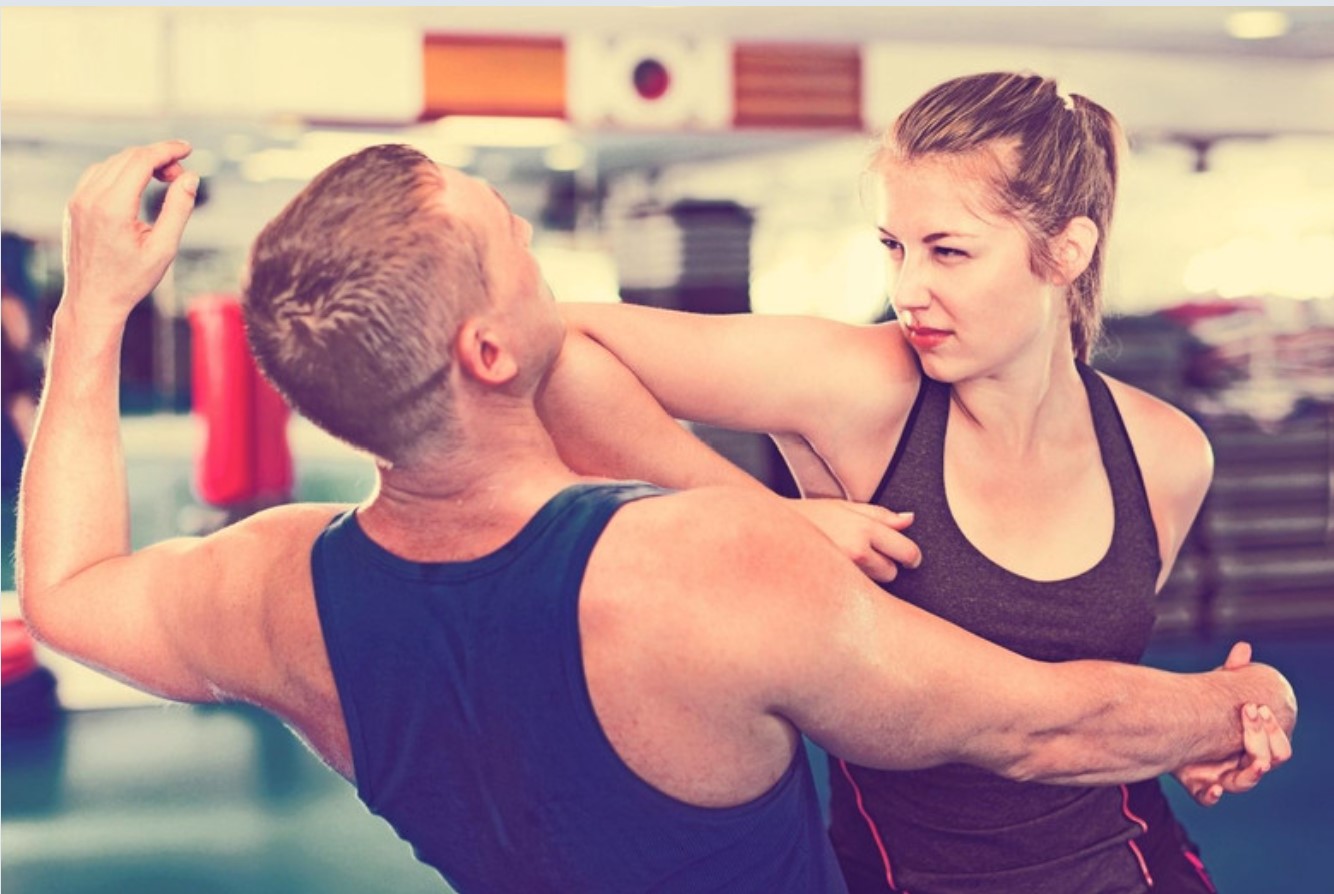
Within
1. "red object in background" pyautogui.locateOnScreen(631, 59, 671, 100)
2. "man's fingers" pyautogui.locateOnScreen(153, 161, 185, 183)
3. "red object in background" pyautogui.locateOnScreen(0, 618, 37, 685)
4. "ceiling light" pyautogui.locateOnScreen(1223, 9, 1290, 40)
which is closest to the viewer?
"man's fingers" pyautogui.locateOnScreen(153, 161, 185, 183)

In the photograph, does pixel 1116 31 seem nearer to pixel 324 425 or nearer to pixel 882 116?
pixel 882 116

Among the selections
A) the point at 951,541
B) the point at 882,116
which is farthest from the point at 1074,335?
the point at 882,116

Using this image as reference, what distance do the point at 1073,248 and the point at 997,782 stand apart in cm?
57

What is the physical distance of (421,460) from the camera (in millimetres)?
1152

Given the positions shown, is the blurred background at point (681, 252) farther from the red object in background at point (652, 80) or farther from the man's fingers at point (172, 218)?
the man's fingers at point (172, 218)

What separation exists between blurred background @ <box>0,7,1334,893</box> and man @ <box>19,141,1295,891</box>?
Result: 30.5 inches

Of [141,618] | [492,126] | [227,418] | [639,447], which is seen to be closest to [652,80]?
[492,126]

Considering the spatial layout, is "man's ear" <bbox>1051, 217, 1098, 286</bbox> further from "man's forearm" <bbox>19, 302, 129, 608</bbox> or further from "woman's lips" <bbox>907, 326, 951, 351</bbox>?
"man's forearm" <bbox>19, 302, 129, 608</bbox>

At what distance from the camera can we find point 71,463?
1.27 metres

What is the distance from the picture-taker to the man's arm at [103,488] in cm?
124

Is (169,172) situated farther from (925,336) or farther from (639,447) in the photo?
(925,336)

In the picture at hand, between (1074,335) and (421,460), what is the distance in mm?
972

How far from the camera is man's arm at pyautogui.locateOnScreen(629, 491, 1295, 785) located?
3.47 ft

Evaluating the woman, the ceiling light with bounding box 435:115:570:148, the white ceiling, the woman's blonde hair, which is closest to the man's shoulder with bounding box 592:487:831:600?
the woman
